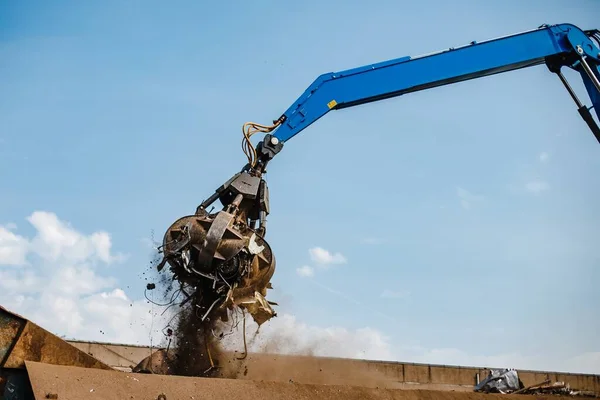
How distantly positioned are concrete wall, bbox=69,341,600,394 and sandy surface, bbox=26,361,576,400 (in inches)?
81.5

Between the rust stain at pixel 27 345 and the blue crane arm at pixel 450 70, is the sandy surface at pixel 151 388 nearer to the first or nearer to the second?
the rust stain at pixel 27 345

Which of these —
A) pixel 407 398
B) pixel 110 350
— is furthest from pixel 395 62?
pixel 110 350

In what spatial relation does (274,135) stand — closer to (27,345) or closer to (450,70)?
(450,70)

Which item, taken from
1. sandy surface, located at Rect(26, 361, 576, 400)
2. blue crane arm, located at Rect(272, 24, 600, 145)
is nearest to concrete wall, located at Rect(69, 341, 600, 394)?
sandy surface, located at Rect(26, 361, 576, 400)

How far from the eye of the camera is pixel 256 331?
9.39 meters

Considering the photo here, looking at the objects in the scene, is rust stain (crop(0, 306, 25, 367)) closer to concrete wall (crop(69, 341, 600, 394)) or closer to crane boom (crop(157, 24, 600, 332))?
crane boom (crop(157, 24, 600, 332))

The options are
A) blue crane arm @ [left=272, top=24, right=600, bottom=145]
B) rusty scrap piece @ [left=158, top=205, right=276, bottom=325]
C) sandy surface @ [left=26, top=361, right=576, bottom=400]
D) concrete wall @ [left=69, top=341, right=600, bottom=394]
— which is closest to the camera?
sandy surface @ [left=26, top=361, right=576, bottom=400]

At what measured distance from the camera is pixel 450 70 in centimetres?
1055

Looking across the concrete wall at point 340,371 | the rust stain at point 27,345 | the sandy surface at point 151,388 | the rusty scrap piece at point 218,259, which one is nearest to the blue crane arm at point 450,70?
the rusty scrap piece at point 218,259

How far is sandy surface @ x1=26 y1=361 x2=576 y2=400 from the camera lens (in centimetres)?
618

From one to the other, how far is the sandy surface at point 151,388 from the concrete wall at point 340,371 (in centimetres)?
207

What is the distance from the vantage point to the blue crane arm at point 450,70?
10.0 meters

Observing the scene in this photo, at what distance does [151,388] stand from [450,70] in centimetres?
656

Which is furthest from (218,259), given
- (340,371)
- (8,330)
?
(340,371)
